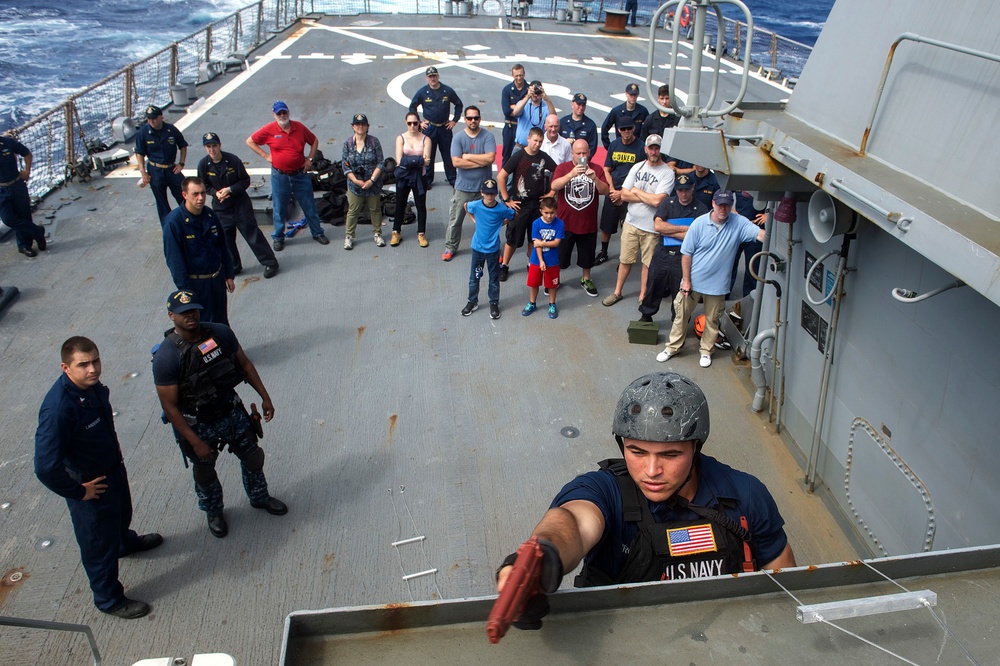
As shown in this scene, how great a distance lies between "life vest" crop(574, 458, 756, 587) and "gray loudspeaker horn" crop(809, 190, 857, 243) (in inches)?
98.3

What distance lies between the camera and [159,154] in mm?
8656

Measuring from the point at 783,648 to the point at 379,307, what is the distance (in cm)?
639

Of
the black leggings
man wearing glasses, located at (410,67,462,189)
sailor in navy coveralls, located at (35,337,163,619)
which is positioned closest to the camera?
sailor in navy coveralls, located at (35,337,163,619)

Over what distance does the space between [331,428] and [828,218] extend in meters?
4.11

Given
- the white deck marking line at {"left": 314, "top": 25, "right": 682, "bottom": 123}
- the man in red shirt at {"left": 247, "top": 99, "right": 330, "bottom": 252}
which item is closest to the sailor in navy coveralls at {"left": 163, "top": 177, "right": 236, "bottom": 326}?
the man in red shirt at {"left": 247, "top": 99, "right": 330, "bottom": 252}

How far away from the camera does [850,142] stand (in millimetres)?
4305

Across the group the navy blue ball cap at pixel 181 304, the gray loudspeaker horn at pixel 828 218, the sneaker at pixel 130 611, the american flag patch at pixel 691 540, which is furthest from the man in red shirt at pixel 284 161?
the american flag patch at pixel 691 540

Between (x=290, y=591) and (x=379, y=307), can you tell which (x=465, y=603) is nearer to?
(x=290, y=591)

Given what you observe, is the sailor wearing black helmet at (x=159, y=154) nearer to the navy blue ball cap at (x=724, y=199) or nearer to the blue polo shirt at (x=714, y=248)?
the blue polo shirt at (x=714, y=248)

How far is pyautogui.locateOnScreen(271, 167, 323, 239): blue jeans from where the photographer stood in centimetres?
859

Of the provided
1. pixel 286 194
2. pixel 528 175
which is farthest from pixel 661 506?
pixel 286 194

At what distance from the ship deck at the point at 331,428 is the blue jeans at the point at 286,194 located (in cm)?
43

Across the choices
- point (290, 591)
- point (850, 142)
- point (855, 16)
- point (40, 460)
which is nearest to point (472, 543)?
point (290, 591)

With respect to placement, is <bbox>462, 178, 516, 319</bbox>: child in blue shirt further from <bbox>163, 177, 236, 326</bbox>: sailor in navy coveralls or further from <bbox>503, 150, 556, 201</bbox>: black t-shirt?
<bbox>163, 177, 236, 326</bbox>: sailor in navy coveralls
